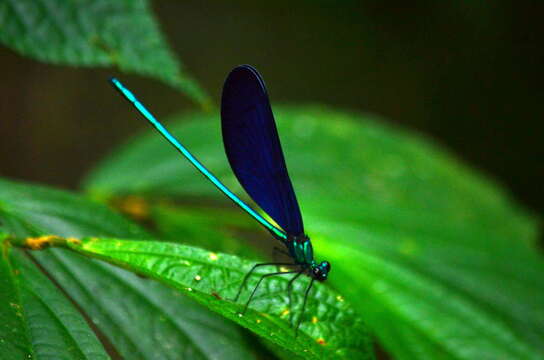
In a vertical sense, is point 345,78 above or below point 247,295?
above

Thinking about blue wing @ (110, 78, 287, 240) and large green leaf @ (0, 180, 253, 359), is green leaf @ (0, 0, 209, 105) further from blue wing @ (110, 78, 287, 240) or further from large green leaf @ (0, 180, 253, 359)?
large green leaf @ (0, 180, 253, 359)

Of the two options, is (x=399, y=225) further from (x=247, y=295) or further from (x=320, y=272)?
(x=247, y=295)

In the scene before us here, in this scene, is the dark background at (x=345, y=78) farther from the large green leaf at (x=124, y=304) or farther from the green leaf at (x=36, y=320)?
the green leaf at (x=36, y=320)

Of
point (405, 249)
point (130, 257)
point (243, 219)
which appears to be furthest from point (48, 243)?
point (405, 249)

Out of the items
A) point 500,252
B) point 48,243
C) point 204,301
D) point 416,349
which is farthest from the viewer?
point 500,252

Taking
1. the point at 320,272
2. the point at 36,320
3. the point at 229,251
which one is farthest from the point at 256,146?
the point at 36,320

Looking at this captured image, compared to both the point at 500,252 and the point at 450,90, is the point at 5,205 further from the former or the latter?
the point at 450,90
